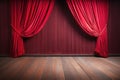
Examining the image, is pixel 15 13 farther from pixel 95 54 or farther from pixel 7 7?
pixel 95 54

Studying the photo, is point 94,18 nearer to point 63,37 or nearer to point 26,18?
point 63,37

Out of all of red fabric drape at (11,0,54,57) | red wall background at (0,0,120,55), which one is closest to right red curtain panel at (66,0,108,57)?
red wall background at (0,0,120,55)

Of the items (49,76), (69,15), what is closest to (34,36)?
(69,15)

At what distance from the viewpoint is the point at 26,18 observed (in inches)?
226

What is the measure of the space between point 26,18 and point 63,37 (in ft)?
4.17

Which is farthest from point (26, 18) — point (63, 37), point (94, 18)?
point (94, 18)

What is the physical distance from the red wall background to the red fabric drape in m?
0.20

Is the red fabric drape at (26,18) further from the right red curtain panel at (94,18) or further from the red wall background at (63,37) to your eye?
the right red curtain panel at (94,18)

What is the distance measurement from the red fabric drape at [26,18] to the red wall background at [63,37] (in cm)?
20

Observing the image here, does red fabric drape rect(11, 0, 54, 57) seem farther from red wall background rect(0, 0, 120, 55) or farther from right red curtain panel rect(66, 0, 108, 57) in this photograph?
right red curtain panel rect(66, 0, 108, 57)

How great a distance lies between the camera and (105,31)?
585cm

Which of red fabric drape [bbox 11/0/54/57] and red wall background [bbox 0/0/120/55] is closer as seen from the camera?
red fabric drape [bbox 11/0/54/57]

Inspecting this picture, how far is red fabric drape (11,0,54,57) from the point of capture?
226 inches

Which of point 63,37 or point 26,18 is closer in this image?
point 26,18
